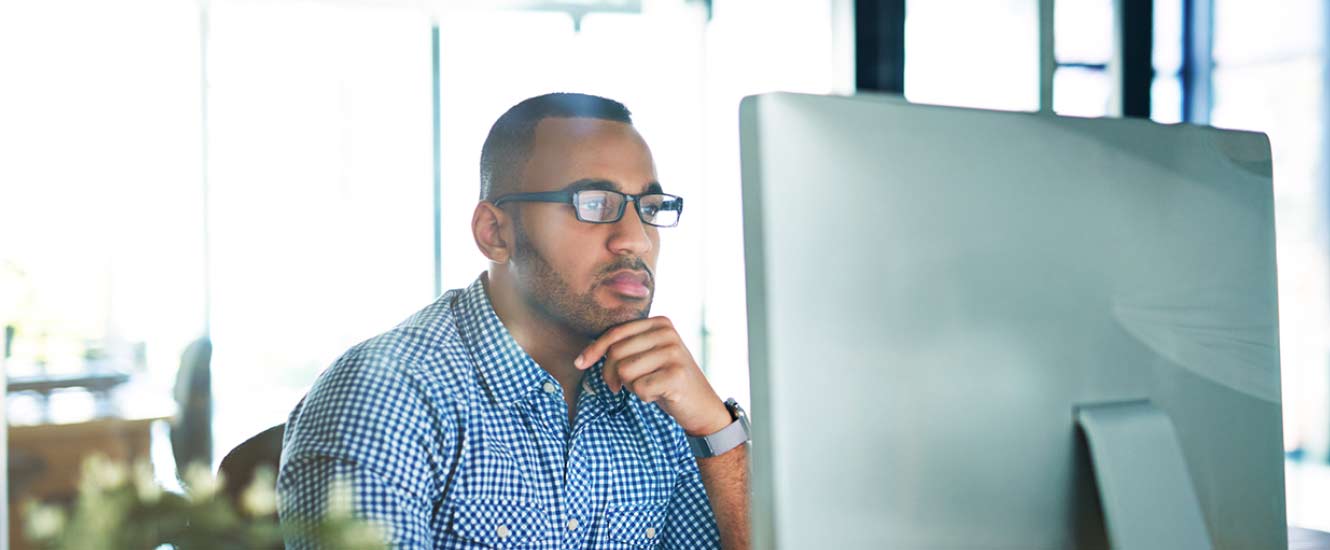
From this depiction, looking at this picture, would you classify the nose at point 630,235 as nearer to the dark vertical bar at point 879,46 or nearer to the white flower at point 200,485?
the white flower at point 200,485

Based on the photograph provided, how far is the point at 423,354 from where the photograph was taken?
104 cm

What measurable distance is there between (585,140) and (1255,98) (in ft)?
15.1

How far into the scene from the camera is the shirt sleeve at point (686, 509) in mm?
1146

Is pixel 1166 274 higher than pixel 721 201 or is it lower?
lower

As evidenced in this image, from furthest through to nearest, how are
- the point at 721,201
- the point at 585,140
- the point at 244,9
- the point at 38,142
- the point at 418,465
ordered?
the point at 721,201 → the point at 244,9 → the point at 38,142 → the point at 585,140 → the point at 418,465

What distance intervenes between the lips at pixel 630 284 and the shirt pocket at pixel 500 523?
0.91ft

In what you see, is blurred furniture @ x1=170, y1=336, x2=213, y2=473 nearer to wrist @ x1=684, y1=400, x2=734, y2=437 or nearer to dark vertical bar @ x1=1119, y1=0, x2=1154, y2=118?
wrist @ x1=684, y1=400, x2=734, y2=437

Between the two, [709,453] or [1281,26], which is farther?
[1281,26]

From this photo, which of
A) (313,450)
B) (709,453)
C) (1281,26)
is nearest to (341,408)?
(313,450)

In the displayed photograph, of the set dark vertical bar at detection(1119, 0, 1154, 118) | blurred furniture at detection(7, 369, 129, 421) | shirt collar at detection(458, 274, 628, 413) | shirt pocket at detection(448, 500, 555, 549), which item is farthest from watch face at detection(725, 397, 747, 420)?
dark vertical bar at detection(1119, 0, 1154, 118)

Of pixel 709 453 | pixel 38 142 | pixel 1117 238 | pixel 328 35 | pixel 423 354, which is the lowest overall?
pixel 709 453

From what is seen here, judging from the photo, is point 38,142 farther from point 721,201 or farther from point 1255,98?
point 1255,98

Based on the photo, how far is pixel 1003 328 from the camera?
1.67 ft

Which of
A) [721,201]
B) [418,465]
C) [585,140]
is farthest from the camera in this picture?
[721,201]
